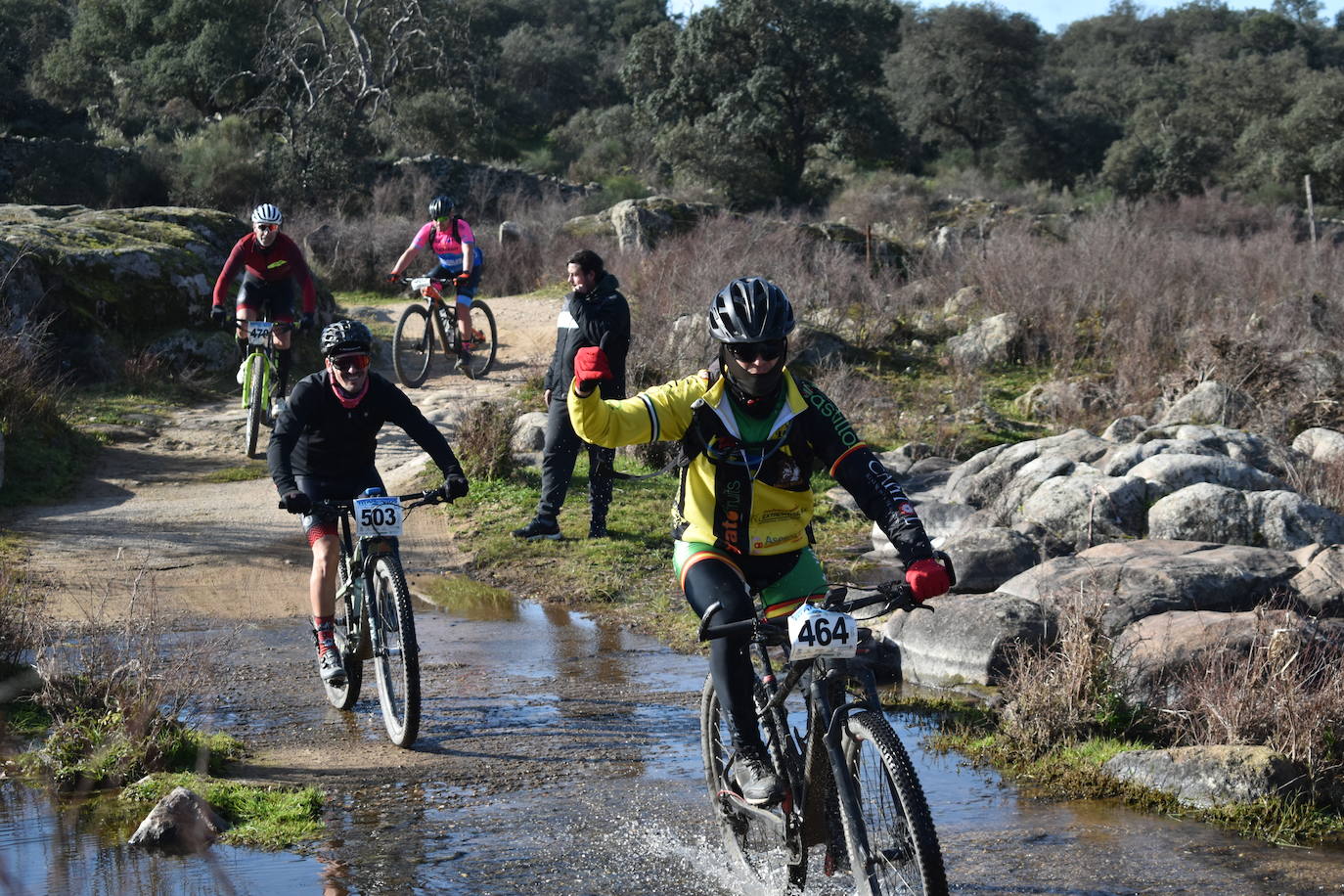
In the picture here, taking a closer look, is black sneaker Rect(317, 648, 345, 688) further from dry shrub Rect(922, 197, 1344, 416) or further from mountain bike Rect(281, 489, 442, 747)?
dry shrub Rect(922, 197, 1344, 416)

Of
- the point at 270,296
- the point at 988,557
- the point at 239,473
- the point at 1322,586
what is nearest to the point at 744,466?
the point at 1322,586

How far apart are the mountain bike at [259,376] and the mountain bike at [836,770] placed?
838 cm

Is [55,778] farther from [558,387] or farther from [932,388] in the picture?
[932,388]

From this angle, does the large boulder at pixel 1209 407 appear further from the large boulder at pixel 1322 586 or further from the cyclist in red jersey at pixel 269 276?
the cyclist in red jersey at pixel 269 276

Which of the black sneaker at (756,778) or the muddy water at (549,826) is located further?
the muddy water at (549,826)

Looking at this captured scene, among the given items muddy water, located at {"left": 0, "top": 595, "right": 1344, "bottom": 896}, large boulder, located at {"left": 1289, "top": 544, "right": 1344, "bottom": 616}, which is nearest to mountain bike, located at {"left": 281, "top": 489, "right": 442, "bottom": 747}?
muddy water, located at {"left": 0, "top": 595, "right": 1344, "bottom": 896}

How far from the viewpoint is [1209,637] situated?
651 cm

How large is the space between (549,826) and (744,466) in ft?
5.49

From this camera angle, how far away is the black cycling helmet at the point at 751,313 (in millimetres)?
4117

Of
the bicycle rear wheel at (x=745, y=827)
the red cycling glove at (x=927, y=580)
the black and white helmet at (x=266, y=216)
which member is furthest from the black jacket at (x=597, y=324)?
the red cycling glove at (x=927, y=580)

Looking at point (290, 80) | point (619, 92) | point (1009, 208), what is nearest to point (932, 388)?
point (1009, 208)

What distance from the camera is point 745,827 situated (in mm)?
4500

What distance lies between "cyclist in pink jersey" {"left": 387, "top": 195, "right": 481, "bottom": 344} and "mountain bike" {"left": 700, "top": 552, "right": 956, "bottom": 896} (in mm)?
11247

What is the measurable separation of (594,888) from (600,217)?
21.3m
